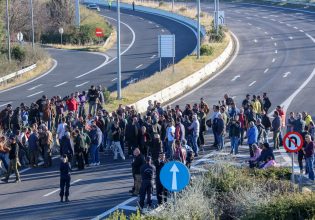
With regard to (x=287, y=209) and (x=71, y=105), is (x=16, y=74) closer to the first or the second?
(x=71, y=105)

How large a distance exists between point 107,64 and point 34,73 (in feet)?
17.4

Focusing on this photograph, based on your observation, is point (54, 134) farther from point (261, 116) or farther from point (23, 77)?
point (23, 77)

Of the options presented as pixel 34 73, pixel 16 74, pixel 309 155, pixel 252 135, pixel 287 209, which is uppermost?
pixel 287 209

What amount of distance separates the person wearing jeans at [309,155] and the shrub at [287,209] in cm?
610

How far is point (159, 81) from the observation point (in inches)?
1500

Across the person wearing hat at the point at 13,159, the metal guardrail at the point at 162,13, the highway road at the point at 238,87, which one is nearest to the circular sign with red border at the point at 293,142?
the highway road at the point at 238,87

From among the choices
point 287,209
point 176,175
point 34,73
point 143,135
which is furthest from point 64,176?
point 34,73

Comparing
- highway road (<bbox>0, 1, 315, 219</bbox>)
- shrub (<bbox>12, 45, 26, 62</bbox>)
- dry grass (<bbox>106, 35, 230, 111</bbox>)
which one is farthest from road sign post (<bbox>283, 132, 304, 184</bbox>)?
shrub (<bbox>12, 45, 26, 62</bbox>)

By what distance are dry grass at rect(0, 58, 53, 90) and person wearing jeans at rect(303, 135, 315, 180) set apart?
93.0 feet

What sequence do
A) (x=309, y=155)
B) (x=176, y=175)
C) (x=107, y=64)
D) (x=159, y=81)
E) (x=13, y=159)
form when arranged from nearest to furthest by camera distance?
(x=176, y=175) < (x=309, y=155) < (x=13, y=159) < (x=159, y=81) < (x=107, y=64)

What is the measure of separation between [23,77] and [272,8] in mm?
44720

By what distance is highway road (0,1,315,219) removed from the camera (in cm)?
1942

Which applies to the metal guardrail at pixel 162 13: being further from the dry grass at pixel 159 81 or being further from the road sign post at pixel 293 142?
the road sign post at pixel 293 142

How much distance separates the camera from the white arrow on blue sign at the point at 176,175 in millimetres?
14242
